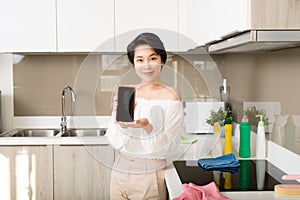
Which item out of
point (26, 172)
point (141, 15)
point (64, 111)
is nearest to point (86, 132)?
point (64, 111)

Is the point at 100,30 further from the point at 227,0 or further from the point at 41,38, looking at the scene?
the point at 227,0

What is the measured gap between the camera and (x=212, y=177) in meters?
2.00

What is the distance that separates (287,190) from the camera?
1699 mm

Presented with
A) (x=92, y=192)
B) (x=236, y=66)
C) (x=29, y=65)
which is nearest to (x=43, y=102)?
(x=29, y=65)

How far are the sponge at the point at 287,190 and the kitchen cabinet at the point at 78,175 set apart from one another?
149cm

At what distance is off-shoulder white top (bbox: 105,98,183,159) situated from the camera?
1.73m

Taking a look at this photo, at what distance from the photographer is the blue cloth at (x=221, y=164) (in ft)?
6.96

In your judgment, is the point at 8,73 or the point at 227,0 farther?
the point at 8,73

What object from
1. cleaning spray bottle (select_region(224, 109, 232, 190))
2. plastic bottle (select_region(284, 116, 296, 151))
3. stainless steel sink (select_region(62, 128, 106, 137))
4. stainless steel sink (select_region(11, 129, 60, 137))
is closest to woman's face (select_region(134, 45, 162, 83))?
cleaning spray bottle (select_region(224, 109, 232, 190))

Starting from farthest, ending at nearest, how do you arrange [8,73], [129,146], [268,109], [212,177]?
[8,73] < [268,109] < [212,177] < [129,146]

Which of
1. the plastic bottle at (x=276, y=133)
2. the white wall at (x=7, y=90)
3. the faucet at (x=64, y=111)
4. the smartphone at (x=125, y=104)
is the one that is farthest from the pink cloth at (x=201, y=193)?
the white wall at (x=7, y=90)

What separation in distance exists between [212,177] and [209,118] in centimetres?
107

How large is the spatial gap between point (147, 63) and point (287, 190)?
0.66m

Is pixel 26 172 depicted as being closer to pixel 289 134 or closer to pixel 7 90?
pixel 7 90
